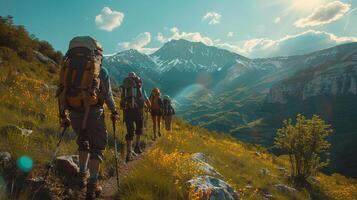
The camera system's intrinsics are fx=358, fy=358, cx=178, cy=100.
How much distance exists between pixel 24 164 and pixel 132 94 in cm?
497

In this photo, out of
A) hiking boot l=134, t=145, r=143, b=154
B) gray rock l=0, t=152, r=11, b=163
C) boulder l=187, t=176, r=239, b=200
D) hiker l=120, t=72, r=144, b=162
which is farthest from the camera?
hiking boot l=134, t=145, r=143, b=154

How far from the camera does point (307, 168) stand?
2175 cm

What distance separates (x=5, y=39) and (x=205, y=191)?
995 inches

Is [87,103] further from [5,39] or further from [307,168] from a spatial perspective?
[5,39]

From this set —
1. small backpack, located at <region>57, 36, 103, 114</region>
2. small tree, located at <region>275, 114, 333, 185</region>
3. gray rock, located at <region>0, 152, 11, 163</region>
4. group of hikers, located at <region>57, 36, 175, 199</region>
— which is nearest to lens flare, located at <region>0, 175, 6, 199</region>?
gray rock, located at <region>0, 152, 11, 163</region>

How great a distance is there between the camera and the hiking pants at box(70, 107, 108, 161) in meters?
6.10

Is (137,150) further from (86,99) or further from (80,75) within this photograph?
(80,75)

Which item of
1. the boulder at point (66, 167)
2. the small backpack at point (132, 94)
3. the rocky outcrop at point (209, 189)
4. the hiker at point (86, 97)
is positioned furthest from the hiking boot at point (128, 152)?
the rocky outcrop at point (209, 189)

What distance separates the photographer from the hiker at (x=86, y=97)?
5.79 meters

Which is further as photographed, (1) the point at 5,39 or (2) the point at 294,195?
(1) the point at 5,39

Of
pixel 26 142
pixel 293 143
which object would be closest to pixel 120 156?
pixel 26 142

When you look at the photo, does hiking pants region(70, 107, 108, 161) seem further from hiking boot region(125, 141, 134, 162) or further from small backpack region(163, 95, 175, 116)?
small backpack region(163, 95, 175, 116)

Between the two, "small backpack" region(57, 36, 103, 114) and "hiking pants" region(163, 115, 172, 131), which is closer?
"small backpack" region(57, 36, 103, 114)

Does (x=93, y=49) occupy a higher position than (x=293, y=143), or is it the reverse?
(x=93, y=49)
